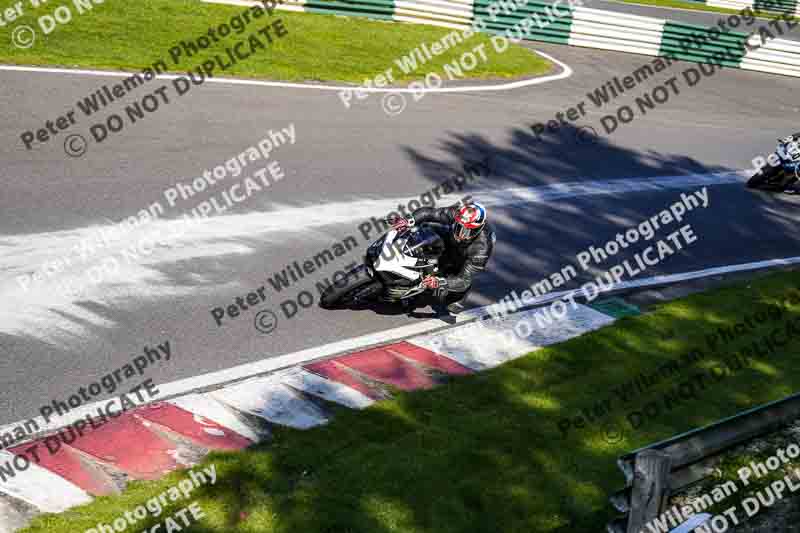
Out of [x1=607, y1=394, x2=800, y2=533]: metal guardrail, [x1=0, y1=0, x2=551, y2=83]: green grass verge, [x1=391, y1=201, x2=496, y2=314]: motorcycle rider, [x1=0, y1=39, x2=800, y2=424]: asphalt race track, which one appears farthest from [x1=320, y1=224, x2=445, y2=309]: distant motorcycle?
[x1=0, y1=0, x2=551, y2=83]: green grass verge

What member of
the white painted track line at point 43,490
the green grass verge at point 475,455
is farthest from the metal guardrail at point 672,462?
the white painted track line at point 43,490

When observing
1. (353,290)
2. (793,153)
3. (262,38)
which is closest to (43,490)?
(353,290)

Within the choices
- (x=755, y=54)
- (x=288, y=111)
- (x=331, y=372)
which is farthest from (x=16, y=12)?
(x=755, y=54)

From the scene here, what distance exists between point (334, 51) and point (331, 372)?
14139 mm

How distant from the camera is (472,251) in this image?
36.0 ft

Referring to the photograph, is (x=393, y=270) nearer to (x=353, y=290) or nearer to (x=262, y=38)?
(x=353, y=290)

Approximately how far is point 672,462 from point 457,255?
18.9ft

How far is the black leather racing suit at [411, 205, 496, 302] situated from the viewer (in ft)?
35.9

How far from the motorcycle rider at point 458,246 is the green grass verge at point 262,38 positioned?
31.5 feet

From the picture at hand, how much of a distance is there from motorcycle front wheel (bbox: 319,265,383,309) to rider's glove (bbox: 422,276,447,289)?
0.52 m

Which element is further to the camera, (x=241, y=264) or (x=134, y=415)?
(x=241, y=264)

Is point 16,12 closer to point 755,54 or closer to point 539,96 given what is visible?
point 539,96

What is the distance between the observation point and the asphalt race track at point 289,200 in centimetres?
980

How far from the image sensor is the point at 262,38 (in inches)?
867
